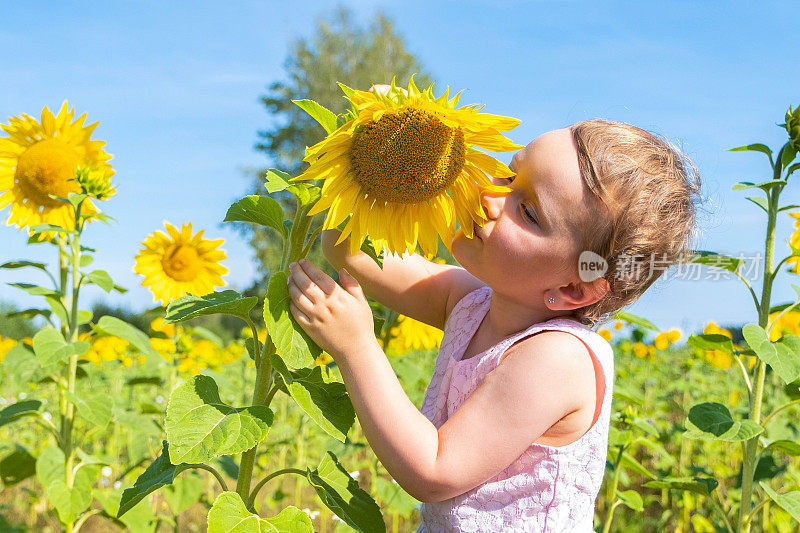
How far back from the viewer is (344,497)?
1.31m

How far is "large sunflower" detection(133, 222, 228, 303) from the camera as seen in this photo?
2.33 m

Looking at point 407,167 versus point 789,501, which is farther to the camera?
point 789,501

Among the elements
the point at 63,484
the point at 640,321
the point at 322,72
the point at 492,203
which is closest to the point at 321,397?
the point at 492,203

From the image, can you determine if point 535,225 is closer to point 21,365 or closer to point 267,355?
point 267,355

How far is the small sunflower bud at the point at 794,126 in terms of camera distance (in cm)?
194

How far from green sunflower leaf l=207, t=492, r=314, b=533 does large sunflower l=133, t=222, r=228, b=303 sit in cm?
121

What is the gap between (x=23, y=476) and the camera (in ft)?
7.63

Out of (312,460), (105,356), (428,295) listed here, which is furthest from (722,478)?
(105,356)

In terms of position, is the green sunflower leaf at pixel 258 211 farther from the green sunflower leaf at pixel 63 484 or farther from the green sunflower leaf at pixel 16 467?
the green sunflower leaf at pixel 16 467

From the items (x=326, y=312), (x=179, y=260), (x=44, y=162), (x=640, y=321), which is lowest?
(x=326, y=312)

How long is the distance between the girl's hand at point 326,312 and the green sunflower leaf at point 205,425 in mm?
150

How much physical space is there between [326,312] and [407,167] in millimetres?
273

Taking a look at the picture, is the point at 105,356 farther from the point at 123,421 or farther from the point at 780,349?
the point at 780,349

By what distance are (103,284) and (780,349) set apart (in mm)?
1809
